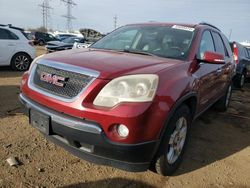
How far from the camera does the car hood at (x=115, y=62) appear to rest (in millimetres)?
2824

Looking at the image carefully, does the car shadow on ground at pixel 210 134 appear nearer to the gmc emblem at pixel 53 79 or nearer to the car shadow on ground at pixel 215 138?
the car shadow on ground at pixel 215 138

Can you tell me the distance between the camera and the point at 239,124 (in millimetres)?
5688

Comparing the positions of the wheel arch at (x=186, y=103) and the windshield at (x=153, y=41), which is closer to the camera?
the wheel arch at (x=186, y=103)

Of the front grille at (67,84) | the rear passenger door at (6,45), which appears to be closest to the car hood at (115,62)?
the front grille at (67,84)

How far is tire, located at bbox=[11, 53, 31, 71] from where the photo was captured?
964 centimetres

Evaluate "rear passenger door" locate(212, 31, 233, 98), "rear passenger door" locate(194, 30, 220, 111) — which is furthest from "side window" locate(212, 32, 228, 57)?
"rear passenger door" locate(194, 30, 220, 111)

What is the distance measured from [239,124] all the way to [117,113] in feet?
12.7

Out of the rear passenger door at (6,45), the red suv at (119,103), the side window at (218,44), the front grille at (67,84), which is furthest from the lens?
the rear passenger door at (6,45)

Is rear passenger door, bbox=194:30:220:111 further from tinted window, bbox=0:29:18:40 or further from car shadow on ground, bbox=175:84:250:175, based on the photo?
tinted window, bbox=0:29:18:40

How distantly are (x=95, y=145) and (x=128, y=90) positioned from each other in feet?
1.90

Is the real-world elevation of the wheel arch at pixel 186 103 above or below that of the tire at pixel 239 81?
above

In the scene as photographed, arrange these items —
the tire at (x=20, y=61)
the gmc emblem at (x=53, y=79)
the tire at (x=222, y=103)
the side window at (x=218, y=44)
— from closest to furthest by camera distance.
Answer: the gmc emblem at (x=53, y=79) → the side window at (x=218, y=44) → the tire at (x=222, y=103) → the tire at (x=20, y=61)

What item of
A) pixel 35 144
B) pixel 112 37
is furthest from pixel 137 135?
pixel 112 37

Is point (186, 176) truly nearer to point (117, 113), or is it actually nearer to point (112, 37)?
point (117, 113)
